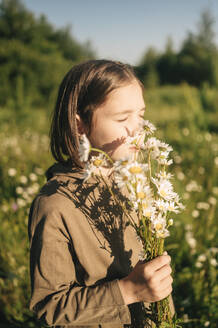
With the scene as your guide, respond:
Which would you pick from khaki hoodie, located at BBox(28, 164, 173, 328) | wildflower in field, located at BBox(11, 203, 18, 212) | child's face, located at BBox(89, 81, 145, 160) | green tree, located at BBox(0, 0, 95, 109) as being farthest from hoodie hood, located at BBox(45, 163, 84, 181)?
green tree, located at BBox(0, 0, 95, 109)

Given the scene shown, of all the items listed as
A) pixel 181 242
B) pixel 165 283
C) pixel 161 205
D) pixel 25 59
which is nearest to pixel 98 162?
pixel 161 205

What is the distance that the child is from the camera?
86cm

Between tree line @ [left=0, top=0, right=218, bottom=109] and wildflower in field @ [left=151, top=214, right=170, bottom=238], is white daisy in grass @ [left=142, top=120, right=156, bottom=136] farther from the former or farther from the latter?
tree line @ [left=0, top=0, right=218, bottom=109]

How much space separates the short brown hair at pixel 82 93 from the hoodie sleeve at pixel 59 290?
0.32 metres

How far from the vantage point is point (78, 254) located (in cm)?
97

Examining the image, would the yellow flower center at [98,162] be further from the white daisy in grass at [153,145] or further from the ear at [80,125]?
the ear at [80,125]

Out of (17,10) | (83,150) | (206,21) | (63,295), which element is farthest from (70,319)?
(206,21)

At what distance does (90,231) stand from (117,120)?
44cm

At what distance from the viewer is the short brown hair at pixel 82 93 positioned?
1.10 meters

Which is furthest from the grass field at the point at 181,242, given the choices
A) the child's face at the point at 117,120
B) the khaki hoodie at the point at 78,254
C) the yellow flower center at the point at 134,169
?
the yellow flower center at the point at 134,169

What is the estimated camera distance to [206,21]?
32.4 metres

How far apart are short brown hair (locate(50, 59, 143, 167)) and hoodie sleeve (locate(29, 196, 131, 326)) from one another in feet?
→ 1.04

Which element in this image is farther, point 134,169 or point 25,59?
point 25,59

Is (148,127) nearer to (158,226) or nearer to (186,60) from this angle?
(158,226)
